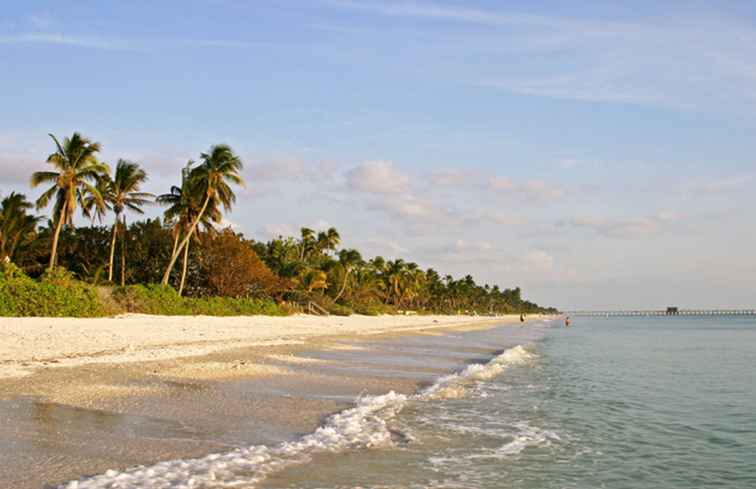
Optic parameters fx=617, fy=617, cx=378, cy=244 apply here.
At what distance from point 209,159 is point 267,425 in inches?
1577

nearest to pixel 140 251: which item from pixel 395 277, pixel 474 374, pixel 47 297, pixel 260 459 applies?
pixel 47 297

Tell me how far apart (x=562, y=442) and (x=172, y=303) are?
32727 mm

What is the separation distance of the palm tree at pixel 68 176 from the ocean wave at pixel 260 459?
106 feet

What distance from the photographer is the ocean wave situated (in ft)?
21.4

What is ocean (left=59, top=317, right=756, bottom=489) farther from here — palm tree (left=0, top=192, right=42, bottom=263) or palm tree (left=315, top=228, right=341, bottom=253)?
palm tree (left=315, top=228, right=341, bottom=253)

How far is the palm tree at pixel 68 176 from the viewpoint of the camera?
38406 mm

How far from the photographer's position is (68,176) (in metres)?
38.4

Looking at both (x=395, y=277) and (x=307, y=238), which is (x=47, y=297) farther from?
(x=395, y=277)

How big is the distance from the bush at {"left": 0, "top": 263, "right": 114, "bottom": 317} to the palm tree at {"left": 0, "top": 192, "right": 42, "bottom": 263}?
600 inches

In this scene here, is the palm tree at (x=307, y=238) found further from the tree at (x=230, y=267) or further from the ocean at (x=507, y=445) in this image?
the ocean at (x=507, y=445)

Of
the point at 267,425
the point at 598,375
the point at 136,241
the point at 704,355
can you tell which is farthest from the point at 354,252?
the point at 267,425

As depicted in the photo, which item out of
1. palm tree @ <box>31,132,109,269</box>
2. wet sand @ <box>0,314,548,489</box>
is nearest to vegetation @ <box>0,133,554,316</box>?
palm tree @ <box>31,132,109,269</box>

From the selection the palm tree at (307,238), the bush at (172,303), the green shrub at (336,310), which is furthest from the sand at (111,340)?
the palm tree at (307,238)

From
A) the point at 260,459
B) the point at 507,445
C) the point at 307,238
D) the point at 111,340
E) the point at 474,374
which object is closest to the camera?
the point at 260,459
